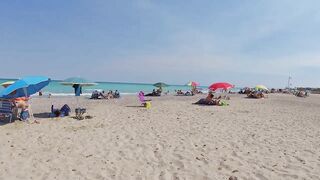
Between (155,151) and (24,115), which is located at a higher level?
(24,115)

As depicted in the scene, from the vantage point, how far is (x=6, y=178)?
535 centimetres

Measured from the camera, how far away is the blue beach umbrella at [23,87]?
34.6 feet

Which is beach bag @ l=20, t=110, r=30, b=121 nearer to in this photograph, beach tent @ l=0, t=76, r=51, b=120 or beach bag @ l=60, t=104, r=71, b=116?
beach tent @ l=0, t=76, r=51, b=120

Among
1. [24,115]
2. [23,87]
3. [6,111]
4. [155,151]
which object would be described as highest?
[23,87]

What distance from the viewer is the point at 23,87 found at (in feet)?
35.7

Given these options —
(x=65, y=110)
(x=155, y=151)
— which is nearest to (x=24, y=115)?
(x=65, y=110)

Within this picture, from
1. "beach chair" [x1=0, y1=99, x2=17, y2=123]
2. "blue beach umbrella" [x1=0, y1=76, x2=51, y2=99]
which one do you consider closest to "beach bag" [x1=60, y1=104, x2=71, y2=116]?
"blue beach umbrella" [x1=0, y1=76, x2=51, y2=99]

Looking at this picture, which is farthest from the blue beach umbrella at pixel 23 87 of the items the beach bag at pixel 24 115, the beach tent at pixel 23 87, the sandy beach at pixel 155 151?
the sandy beach at pixel 155 151

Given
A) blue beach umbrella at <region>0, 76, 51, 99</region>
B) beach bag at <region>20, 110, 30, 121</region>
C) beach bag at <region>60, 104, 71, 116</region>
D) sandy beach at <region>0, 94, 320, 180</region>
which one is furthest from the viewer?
beach bag at <region>60, 104, 71, 116</region>

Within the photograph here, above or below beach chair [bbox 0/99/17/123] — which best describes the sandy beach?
below

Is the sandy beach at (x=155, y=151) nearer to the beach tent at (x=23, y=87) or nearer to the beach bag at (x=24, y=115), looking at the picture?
the beach bag at (x=24, y=115)

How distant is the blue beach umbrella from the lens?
10555 mm

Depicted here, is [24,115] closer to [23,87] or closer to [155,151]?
[23,87]

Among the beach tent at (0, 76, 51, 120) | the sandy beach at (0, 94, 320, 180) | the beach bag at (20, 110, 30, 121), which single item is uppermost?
the beach tent at (0, 76, 51, 120)
